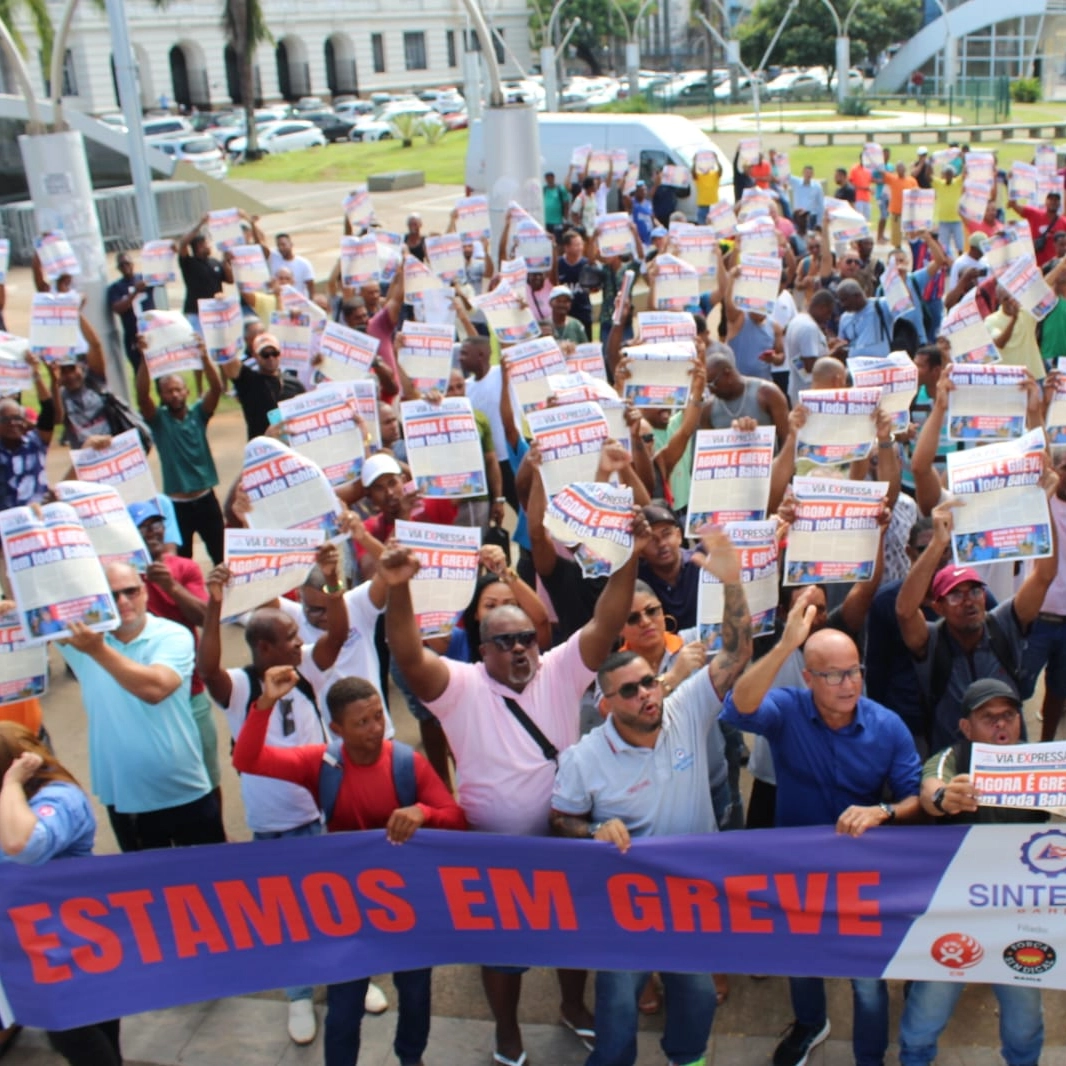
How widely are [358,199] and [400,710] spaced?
746 cm

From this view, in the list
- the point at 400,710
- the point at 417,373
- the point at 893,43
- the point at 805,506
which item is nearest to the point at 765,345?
the point at 417,373

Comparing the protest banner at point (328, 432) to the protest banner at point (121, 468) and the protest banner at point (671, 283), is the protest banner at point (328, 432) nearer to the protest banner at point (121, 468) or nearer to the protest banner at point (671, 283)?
the protest banner at point (121, 468)

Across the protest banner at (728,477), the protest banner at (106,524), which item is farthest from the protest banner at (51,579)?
the protest banner at (728,477)

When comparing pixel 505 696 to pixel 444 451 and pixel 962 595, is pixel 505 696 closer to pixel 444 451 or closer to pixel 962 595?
→ pixel 962 595

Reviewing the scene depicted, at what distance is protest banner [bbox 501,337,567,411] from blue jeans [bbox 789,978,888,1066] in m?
3.49

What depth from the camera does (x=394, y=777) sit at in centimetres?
433

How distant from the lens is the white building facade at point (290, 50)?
59.0 metres

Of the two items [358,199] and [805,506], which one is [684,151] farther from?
[805,506]

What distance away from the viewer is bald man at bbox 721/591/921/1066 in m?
4.11

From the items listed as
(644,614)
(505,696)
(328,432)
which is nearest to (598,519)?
(644,614)

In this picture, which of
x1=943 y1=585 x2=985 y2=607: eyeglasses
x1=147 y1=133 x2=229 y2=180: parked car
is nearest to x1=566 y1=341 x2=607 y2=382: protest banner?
x1=943 y1=585 x2=985 y2=607: eyeglasses

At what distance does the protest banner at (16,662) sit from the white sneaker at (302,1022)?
153 cm

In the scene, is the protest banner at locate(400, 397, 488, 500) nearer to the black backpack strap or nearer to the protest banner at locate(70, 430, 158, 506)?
the protest banner at locate(70, 430, 158, 506)

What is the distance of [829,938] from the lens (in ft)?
14.0
